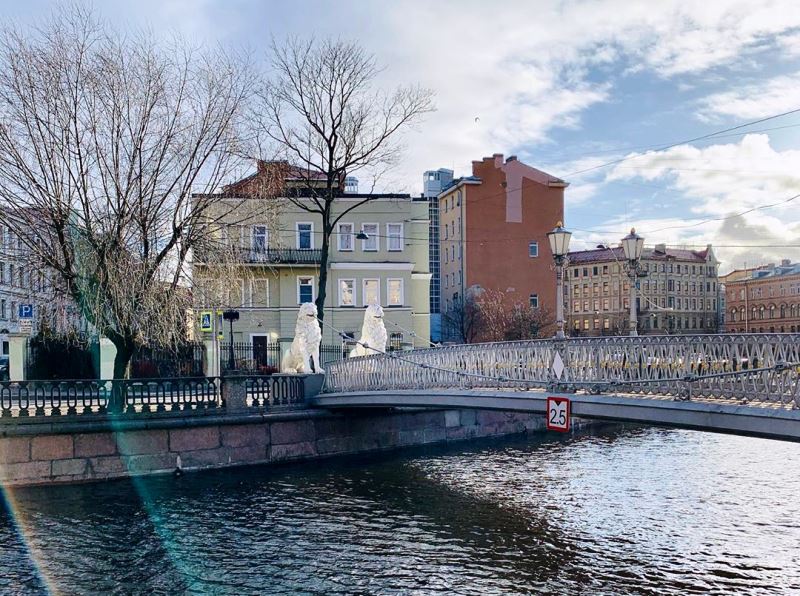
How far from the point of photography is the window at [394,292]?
43.4 meters

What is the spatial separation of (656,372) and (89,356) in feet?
75.1

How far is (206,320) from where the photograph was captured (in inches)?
831

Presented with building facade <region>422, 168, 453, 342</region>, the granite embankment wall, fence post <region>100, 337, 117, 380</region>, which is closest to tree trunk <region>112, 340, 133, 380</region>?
the granite embankment wall

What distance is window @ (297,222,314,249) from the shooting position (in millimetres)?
43031

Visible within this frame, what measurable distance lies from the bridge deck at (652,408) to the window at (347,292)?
2402 centimetres

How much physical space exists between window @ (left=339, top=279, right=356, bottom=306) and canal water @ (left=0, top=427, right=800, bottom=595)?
21698mm

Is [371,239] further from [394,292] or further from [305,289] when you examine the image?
[305,289]

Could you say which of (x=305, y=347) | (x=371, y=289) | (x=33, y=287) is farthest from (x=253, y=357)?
(x=33, y=287)

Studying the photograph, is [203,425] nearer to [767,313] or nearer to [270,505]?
[270,505]

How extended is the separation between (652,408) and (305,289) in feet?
104

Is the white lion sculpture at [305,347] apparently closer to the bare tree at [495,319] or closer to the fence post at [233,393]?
the fence post at [233,393]

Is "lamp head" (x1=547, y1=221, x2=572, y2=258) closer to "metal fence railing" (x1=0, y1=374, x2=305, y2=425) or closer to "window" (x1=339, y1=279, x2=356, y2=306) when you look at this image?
"metal fence railing" (x1=0, y1=374, x2=305, y2=425)

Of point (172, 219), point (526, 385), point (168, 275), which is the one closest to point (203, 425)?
point (168, 275)

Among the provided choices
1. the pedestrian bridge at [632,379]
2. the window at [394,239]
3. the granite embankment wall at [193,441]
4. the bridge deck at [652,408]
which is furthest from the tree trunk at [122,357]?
the window at [394,239]
